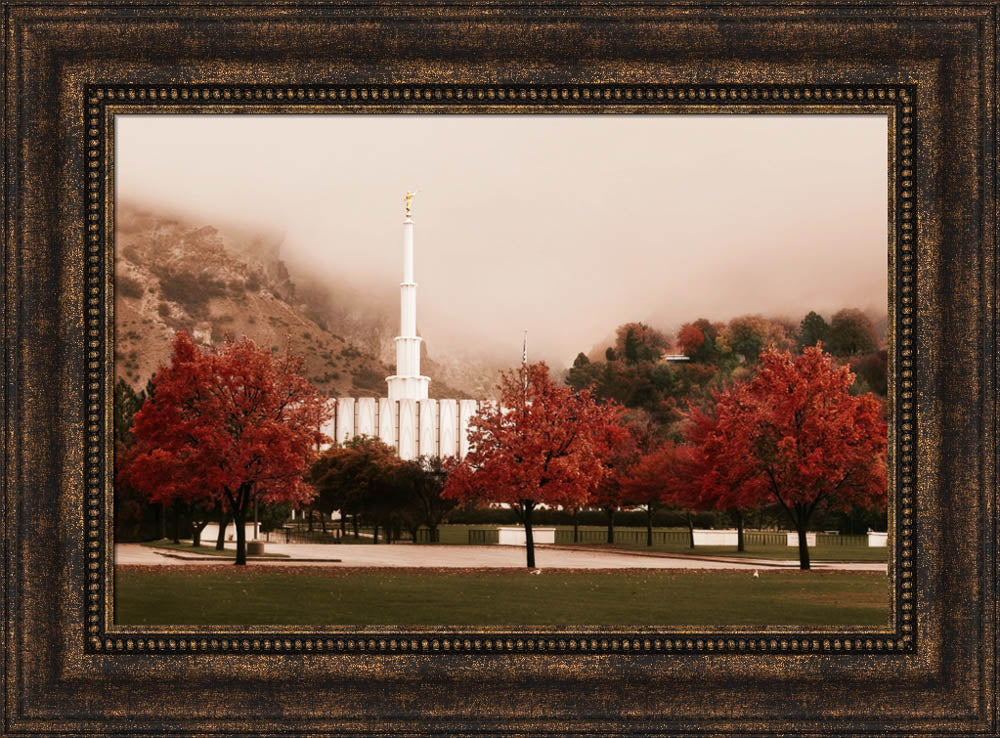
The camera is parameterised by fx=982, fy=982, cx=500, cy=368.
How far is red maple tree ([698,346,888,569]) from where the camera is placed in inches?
366

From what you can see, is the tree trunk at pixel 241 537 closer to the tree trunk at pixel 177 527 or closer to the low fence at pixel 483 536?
the tree trunk at pixel 177 527

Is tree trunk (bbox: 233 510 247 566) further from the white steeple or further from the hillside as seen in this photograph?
the white steeple

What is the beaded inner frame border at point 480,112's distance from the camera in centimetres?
738

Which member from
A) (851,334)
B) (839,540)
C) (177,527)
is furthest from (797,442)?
(177,527)

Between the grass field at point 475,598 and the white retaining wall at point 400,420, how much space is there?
72.5 inches

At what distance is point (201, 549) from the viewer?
915 centimetres

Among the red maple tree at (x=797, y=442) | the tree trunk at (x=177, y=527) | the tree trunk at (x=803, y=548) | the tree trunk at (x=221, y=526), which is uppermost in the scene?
the red maple tree at (x=797, y=442)

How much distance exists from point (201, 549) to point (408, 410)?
2.46m

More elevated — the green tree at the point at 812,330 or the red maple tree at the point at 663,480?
the green tree at the point at 812,330

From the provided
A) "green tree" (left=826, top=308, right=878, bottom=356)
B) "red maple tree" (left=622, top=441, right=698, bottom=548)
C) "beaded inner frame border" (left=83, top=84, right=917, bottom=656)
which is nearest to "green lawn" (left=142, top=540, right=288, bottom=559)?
"beaded inner frame border" (left=83, top=84, right=917, bottom=656)

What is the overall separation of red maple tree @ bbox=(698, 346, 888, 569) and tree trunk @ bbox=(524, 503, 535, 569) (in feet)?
6.81

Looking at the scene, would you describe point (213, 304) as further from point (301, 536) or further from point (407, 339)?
point (301, 536)

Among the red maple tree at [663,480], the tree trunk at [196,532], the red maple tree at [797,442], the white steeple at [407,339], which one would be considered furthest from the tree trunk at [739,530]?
the tree trunk at [196,532]

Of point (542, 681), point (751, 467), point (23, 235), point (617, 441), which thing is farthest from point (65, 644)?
point (751, 467)
